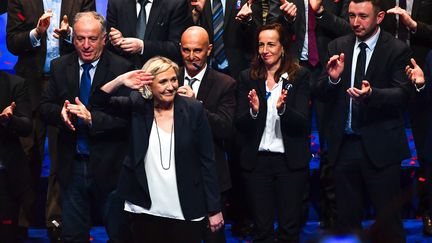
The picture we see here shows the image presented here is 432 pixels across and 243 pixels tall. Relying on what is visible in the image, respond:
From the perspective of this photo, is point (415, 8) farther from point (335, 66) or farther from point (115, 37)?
point (115, 37)

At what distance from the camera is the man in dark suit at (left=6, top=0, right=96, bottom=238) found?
4902 mm

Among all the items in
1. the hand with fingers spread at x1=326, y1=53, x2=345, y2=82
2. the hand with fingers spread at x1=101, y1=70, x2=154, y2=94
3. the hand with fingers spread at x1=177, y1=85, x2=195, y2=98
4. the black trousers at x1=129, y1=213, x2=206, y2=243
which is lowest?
the black trousers at x1=129, y1=213, x2=206, y2=243

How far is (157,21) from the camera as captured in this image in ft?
15.9

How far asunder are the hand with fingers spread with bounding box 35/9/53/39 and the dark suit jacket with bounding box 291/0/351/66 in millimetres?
1698

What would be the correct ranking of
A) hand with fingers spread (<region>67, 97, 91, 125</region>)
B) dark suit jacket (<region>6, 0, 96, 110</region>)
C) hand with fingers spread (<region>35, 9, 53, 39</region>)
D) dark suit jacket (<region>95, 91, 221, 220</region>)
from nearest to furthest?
dark suit jacket (<region>95, 91, 221, 220</region>)
hand with fingers spread (<region>67, 97, 91, 125</region>)
hand with fingers spread (<region>35, 9, 53, 39</region>)
dark suit jacket (<region>6, 0, 96, 110</region>)

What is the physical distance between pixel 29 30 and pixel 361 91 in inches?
92.2

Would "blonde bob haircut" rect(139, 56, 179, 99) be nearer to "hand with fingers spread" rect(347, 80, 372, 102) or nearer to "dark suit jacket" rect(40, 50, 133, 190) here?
"dark suit jacket" rect(40, 50, 133, 190)

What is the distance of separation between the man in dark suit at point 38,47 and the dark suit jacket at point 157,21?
0.28 meters

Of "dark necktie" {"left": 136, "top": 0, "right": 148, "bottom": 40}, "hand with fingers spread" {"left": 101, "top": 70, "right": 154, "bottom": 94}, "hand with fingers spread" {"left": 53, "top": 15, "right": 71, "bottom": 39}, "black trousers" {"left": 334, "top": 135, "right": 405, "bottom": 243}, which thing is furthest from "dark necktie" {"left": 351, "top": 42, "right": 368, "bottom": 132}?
"hand with fingers spread" {"left": 53, "top": 15, "right": 71, "bottom": 39}

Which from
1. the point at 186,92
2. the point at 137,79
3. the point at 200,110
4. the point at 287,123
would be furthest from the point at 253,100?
the point at 137,79

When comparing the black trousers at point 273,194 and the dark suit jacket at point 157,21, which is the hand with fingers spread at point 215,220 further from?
the dark suit jacket at point 157,21

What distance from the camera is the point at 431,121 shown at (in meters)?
4.81

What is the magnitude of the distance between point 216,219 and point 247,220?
140 centimetres

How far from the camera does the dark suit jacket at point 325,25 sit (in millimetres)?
4996
